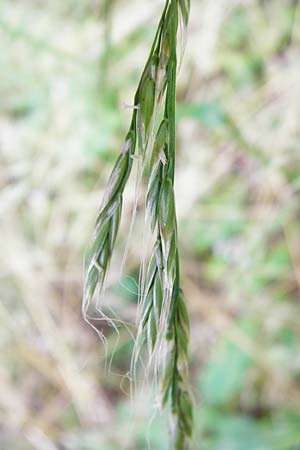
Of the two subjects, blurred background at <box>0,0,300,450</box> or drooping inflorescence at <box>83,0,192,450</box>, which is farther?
blurred background at <box>0,0,300,450</box>

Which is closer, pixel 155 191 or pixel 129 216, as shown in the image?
pixel 155 191

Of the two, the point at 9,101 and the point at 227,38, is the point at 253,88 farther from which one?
the point at 9,101

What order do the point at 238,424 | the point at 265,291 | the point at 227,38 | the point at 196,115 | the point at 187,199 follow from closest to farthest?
the point at 196,115 < the point at 238,424 < the point at 265,291 < the point at 187,199 < the point at 227,38

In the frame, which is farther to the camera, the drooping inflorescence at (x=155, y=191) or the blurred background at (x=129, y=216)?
the blurred background at (x=129, y=216)

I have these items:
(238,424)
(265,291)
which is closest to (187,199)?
(265,291)
